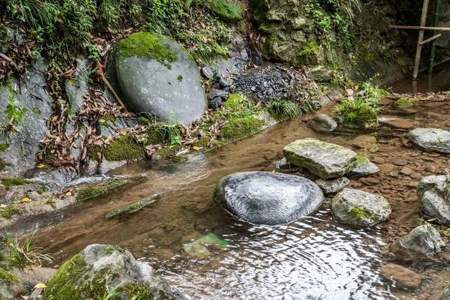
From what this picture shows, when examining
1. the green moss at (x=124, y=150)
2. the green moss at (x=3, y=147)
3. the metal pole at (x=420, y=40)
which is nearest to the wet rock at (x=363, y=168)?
the green moss at (x=124, y=150)

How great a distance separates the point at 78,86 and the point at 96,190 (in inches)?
71.7

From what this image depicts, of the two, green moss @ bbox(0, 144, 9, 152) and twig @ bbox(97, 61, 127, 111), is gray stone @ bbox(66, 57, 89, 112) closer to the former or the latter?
twig @ bbox(97, 61, 127, 111)

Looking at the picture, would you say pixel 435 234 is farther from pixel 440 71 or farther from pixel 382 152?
pixel 440 71

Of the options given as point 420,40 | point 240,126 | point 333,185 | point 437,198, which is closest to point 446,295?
point 437,198

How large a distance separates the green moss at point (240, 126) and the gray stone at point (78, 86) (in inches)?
80.7

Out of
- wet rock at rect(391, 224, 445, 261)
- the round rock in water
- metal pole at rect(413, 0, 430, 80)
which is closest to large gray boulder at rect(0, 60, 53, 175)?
the round rock in water

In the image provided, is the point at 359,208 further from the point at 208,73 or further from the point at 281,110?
the point at 208,73

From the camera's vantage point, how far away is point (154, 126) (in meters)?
6.62

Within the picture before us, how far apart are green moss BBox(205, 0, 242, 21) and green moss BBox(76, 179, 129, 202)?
4.72m

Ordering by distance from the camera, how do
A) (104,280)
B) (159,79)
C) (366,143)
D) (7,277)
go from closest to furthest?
1. (104,280)
2. (7,277)
3. (366,143)
4. (159,79)

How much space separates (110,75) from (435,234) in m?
4.78

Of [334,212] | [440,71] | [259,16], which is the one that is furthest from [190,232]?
[440,71]

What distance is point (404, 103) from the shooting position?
8773mm

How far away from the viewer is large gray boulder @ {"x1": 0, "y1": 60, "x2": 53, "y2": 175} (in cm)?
555
